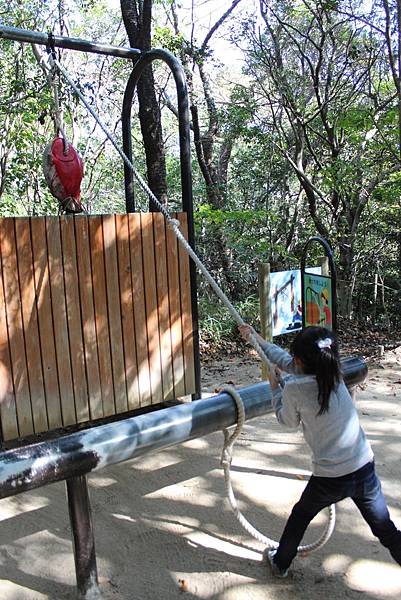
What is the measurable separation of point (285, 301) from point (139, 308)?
1.46 m

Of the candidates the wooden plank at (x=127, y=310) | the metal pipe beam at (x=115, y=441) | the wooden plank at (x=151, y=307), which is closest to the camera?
the metal pipe beam at (x=115, y=441)

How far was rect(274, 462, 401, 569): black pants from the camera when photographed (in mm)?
2309

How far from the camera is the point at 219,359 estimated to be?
7.50m

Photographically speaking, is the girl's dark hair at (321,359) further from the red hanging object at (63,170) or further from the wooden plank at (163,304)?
the red hanging object at (63,170)

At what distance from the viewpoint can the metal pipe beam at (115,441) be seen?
81.5 inches

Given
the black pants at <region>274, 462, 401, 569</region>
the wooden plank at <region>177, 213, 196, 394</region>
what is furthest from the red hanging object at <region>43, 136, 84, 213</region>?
the black pants at <region>274, 462, 401, 569</region>

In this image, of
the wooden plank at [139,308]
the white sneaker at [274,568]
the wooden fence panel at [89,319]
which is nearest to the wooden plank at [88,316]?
the wooden fence panel at [89,319]

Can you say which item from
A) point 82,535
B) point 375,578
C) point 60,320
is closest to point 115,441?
point 82,535

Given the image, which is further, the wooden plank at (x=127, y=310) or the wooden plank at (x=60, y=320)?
the wooden plank at (x=127, y=310)

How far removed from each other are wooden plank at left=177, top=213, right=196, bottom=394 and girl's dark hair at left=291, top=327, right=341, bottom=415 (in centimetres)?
253

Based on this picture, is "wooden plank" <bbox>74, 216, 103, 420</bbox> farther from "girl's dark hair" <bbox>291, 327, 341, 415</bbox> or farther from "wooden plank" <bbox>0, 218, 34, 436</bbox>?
"girl's dark hair" <bbox>291, 327, 341, 415</bbox>

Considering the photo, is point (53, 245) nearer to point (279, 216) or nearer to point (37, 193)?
point (279, 216)

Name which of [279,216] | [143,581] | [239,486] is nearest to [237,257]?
[279,216]

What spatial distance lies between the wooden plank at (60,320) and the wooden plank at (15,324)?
0.82 ft
